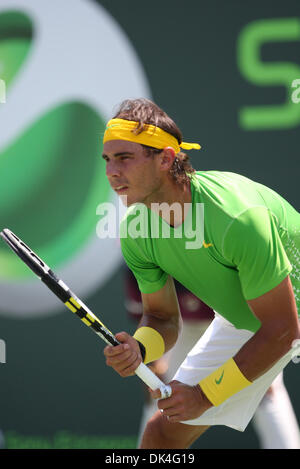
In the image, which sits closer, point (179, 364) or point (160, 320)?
point (160, 320)

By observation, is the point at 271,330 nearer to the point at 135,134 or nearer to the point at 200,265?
the point at 200,265

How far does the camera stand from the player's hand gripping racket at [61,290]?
7.44 ft

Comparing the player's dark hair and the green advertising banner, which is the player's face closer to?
the player's dark hair

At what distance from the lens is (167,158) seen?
2.47 metres

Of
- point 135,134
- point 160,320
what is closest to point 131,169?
point 135,134

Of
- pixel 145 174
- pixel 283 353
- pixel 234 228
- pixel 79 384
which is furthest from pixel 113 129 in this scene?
pixel 79 384

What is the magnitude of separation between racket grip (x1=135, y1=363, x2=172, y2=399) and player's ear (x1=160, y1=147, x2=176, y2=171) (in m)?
0.64

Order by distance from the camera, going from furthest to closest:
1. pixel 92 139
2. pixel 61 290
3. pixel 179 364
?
pixel 92 139 → pixel 179 364 → pixel 61 290

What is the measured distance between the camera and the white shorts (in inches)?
108

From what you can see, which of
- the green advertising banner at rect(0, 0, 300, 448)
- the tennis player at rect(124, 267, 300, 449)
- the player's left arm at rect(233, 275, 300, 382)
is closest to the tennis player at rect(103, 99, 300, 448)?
the player's left arm at rect(233, 275, 300, 382)

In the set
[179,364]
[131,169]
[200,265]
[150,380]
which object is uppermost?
[131,169]

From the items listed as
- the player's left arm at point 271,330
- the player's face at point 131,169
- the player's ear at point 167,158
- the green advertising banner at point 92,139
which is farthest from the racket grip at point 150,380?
the green advertising banner at point 92,139

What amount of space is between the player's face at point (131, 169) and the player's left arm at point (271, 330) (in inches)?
19.7

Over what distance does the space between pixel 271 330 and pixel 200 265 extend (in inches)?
14.1
